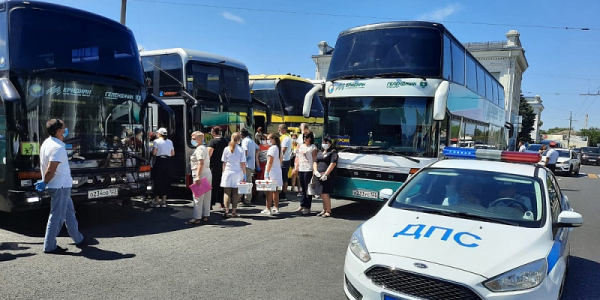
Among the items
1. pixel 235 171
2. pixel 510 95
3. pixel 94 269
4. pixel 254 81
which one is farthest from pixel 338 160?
pixel 510 95

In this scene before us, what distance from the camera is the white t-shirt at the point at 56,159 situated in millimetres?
5449

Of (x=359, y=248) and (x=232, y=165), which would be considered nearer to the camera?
(x=359, y=248)

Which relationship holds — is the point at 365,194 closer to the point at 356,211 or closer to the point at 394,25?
the point at 356,211

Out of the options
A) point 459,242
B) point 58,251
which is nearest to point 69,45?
point 58,251

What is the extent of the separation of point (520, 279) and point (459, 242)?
1.77 feet

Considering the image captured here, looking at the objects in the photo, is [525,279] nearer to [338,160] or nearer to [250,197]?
[338,160]

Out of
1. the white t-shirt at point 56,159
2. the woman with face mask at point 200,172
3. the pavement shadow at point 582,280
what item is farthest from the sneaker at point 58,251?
the pavement shadow at point 582,280

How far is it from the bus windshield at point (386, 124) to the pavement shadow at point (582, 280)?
3.03 m

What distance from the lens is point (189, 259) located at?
218 inches

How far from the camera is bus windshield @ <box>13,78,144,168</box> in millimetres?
6266

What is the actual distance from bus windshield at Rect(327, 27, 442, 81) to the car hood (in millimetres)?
4826

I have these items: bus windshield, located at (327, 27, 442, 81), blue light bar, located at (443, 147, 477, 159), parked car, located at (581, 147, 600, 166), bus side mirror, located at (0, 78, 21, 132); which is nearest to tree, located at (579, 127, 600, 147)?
parked car, located at (581, 147, 600, 166)

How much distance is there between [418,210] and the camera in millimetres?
4410

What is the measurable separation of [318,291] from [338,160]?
184 inches
